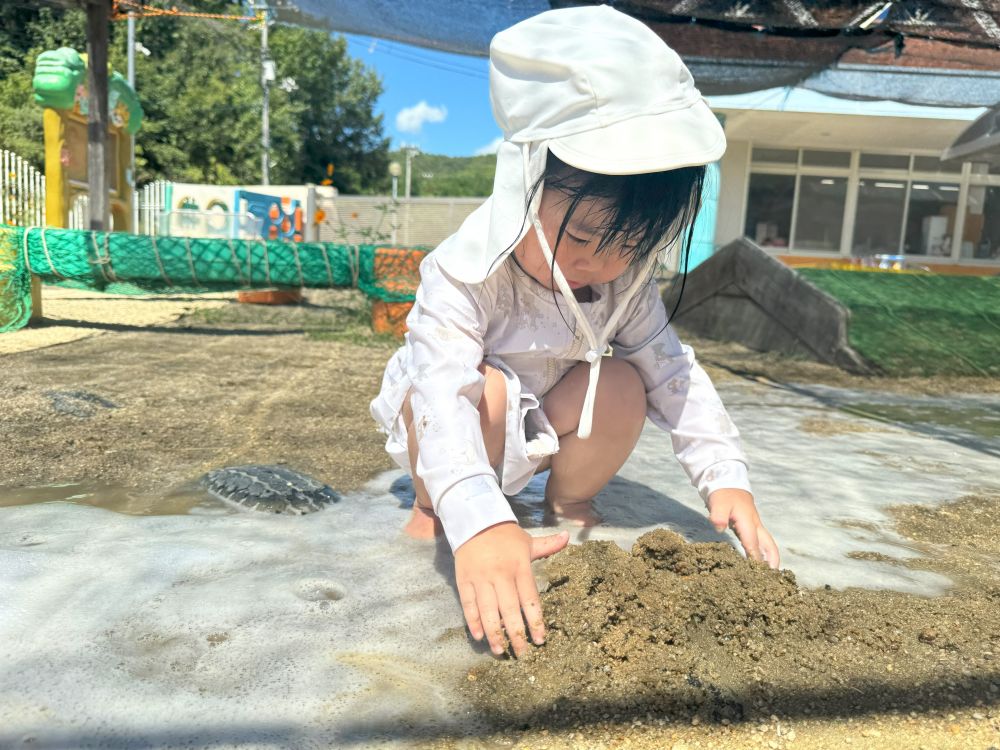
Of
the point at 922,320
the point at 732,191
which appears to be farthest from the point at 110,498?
the point at 732,191

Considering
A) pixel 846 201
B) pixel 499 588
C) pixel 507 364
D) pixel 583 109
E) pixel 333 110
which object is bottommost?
pixel 499 588

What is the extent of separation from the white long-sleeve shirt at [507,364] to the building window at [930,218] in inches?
538

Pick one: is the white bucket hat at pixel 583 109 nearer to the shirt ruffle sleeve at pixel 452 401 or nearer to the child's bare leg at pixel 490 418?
the shirt ruffle sleeve at pixel 452 401

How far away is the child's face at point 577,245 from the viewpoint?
1258 millimetres

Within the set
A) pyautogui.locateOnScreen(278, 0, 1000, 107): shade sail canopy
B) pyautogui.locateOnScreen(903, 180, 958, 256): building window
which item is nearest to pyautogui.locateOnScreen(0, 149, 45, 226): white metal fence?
pyautogui.locateOnScreen(278, 0, 1000, 107): shade sail canopy

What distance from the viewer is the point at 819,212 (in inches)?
527

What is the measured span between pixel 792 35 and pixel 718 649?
3.35 meters

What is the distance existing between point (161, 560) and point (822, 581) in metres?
1.25

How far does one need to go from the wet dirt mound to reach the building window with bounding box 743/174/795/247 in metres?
12.8

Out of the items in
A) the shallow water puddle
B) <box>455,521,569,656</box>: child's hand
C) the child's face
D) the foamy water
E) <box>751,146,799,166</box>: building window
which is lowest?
the shallow water puddle

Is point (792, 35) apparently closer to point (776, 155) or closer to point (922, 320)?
point (922, 320)

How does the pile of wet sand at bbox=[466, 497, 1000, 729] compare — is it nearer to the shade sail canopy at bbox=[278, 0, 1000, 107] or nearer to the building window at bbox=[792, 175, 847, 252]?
the shade sail canopy at bbox=[278, 0, 1000, 107]

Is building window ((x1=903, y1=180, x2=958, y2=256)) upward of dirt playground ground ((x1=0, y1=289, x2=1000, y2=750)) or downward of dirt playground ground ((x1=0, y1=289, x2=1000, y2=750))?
upward

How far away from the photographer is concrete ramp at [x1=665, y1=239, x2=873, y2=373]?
4.91 metres
